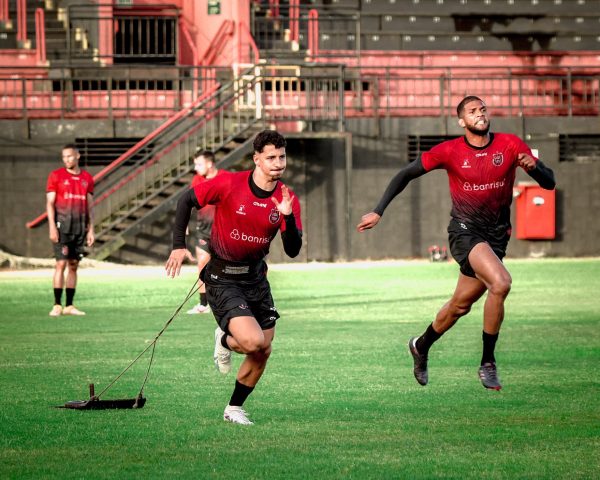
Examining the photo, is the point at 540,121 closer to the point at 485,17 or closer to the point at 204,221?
the point at 485,17

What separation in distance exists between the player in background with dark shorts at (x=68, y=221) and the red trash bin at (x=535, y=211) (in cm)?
1571

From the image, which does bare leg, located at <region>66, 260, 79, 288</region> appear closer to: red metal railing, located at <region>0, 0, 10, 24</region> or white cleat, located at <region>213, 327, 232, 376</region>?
white cleat, located at <region>213, 327, 232, 376</region>

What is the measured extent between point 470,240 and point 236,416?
2.81 metres

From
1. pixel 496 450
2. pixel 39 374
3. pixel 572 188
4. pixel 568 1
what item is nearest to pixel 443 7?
pixel 568 1

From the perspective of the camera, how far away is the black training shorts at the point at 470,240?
10.2 metres

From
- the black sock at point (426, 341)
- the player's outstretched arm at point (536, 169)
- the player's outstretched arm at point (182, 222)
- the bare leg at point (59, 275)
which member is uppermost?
the player's outstretched arm at point (536, 169)

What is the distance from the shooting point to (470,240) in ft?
33.6

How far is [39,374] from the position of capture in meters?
11.0

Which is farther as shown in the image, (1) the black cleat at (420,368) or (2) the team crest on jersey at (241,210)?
(1) the black cleat at (420,368)

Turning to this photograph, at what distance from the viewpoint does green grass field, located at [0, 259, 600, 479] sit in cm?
707

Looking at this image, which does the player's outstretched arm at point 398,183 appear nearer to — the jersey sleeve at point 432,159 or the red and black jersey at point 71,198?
the jersey sleeve at point 432,159

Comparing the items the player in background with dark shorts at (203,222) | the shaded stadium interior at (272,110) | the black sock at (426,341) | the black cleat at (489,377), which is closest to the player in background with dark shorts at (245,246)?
the black cleat at (489,377)

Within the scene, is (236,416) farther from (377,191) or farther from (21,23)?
(21,23)

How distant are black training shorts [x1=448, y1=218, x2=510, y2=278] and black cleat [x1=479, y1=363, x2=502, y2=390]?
80 centimetres
